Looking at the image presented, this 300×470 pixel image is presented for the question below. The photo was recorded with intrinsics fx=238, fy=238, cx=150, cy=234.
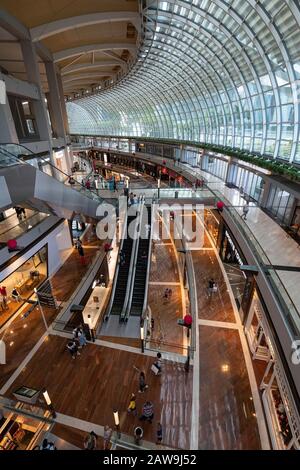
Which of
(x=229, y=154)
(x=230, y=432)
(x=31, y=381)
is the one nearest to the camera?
(x=230, y=432)

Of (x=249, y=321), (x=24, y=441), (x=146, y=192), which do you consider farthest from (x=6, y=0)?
(x=249, y=321)

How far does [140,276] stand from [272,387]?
9.51m

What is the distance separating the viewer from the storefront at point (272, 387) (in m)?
6.48

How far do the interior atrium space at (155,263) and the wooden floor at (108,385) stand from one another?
0.05 m

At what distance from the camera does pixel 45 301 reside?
414 inches

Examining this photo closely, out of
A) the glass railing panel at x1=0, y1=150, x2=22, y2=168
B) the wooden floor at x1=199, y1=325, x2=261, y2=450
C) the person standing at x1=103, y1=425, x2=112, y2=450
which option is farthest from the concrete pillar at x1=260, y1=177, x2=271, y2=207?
the person standing at x1=103, y1=425, x2=112, y2=450

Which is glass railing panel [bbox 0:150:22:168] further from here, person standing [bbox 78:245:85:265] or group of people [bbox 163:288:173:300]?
group of people [bbox 163:288:173:300]

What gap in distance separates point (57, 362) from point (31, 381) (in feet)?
3.54

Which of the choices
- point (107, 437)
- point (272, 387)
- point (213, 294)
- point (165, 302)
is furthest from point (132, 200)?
point (107, 437)

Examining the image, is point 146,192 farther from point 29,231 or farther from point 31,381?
point 31,381

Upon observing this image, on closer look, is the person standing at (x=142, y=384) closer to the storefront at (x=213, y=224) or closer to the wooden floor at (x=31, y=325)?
the wooden floor at (x=31, y=325)

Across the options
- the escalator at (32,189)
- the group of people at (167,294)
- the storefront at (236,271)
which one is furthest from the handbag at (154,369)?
the escalator at (32,189)

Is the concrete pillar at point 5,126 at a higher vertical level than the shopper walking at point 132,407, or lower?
higher
